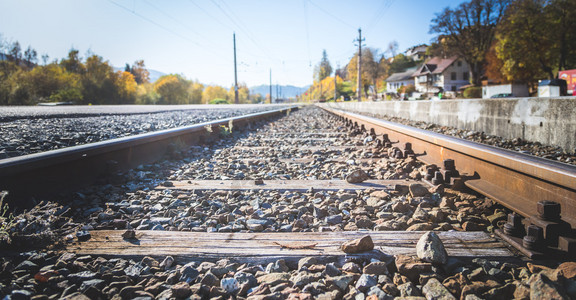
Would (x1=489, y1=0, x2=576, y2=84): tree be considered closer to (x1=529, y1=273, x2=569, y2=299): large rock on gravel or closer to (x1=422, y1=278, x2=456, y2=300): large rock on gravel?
(x1=529, y1=273, x2=569, y2=299): large rock on gravel

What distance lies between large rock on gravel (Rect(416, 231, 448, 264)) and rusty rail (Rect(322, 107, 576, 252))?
43 cm

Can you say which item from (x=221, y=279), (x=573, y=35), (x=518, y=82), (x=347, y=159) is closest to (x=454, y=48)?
(x=518, y=82)

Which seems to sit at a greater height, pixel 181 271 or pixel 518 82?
pixel 518 82

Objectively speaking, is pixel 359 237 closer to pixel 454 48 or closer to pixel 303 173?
pixel 303 173

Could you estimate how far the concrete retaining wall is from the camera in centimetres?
428

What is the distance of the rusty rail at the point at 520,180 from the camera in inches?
60.0

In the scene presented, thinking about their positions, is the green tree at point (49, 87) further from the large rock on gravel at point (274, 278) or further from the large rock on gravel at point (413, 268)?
the large rock on gravel at point (413, 268)

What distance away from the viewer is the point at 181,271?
1479 mm

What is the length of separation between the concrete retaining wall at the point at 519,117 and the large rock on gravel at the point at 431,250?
390cm

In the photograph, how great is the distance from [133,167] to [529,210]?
3594 millimetres

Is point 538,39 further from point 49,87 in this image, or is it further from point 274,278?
point 49,87

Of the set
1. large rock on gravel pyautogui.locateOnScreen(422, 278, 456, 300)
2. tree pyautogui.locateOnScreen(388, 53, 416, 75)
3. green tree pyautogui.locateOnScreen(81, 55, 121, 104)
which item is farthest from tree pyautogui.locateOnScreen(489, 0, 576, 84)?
tree pyautogui.locateOnScreen(388, 53, 416, 75)

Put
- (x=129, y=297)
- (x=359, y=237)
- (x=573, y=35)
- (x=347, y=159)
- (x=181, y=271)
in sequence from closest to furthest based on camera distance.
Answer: (x=129, y=297)
(x=181, y=271)
(x=359, y=237)
(x=347, y=159)
(x=573, y=35)

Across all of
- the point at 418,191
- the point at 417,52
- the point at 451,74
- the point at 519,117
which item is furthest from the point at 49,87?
the point at 417,52
